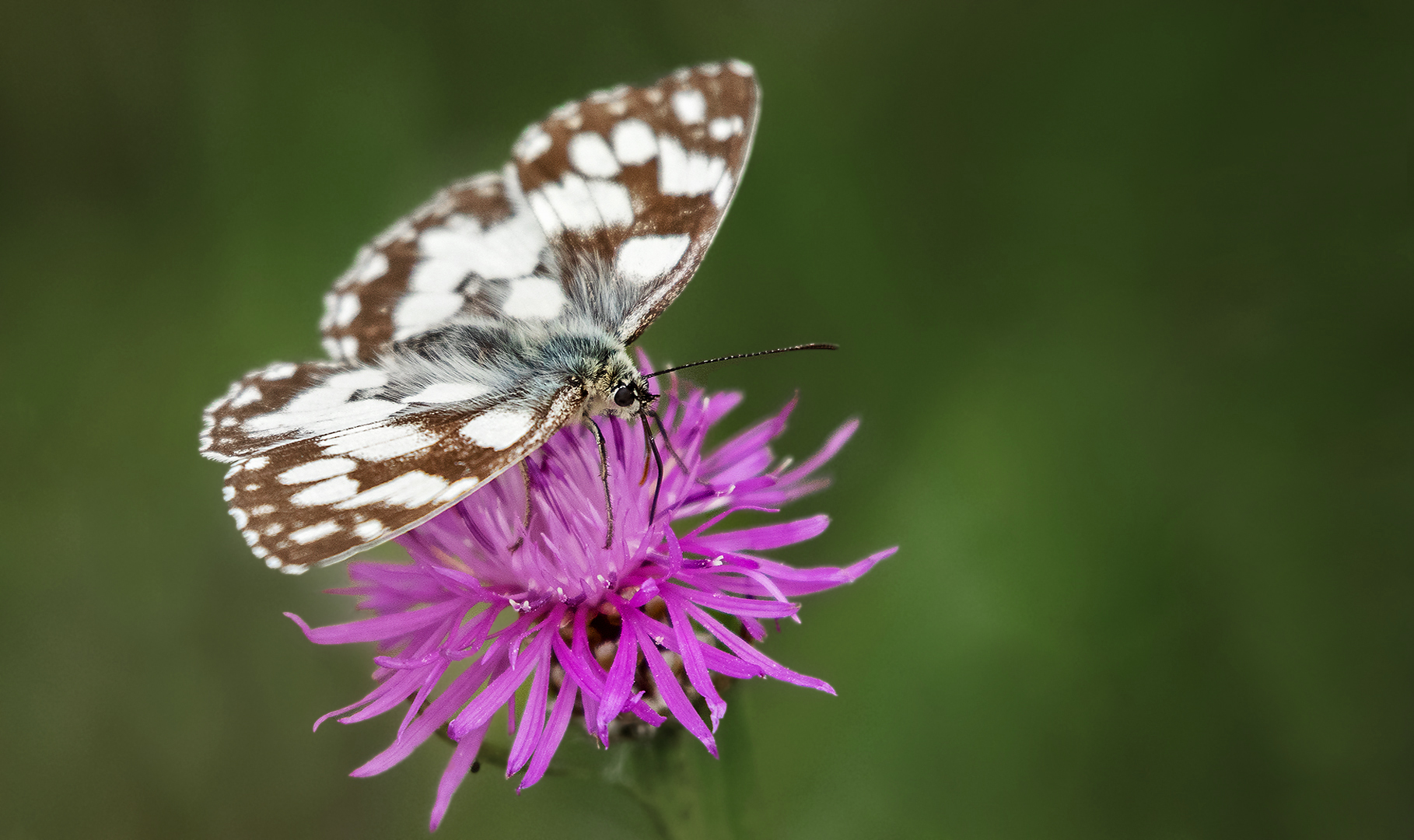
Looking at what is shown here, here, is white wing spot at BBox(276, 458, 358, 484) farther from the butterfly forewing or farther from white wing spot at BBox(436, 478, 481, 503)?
the butterfly forewing

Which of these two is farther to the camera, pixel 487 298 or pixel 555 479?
pixel 487 298

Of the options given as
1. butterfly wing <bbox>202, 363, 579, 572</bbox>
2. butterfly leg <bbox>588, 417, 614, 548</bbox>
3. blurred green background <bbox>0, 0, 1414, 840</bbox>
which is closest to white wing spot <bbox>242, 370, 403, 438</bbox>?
butterfly wing <bbox>202, 363, 579, 572</bbox>

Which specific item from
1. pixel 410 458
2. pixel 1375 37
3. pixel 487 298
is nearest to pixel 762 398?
pixel 487 298

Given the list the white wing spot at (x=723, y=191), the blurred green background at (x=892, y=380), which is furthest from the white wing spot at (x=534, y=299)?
the blurred green background at (x=892, y=380)

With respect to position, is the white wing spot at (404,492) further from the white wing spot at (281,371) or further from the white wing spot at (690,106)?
the white wing spot at (690,106)

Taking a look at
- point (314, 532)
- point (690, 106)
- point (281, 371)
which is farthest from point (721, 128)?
point (314, 532)

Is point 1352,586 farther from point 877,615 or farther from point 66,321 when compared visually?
point 66,321

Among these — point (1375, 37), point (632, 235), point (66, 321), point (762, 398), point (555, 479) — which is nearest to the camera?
point (555, 479)
